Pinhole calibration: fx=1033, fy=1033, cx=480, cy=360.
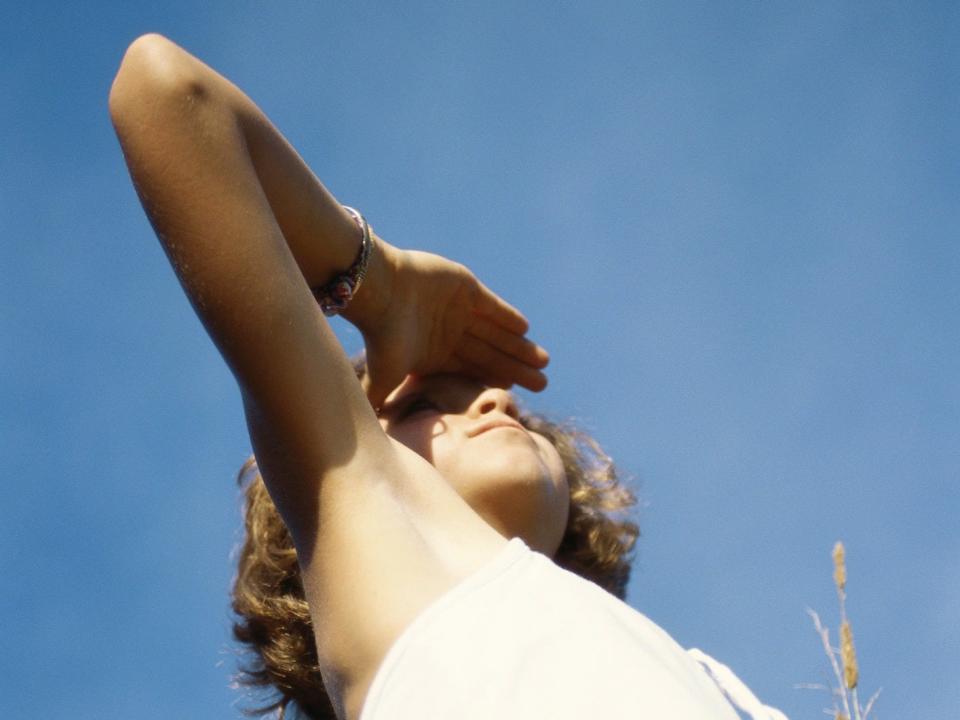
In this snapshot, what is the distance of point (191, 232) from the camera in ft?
4.74

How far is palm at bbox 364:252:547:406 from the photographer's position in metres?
2.47

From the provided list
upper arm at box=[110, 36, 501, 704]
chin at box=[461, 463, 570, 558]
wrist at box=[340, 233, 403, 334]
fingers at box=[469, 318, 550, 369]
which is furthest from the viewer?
fingers at box=[469, 318, 550, 369]

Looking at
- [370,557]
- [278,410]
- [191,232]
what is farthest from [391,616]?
[191,232]

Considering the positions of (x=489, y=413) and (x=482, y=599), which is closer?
(x=482, y=599)

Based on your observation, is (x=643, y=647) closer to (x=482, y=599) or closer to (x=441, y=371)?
(x=482, y=599)

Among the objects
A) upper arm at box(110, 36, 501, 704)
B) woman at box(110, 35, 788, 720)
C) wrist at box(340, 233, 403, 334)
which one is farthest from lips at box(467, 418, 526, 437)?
upper arm at box(110, 36, 501, 704)

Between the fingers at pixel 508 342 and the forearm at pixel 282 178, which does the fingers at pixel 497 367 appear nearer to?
the fingers at pixel 508 342

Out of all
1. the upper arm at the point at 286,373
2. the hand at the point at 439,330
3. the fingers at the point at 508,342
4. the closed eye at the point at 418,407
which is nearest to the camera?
the upper arm at the point at 286,373

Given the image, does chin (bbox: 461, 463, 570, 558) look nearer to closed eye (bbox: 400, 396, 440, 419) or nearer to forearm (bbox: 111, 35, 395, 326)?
closed eye (bbox: 400, 396, 440, 419)

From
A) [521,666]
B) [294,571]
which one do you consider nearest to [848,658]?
[521,666]

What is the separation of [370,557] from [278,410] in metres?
0.24

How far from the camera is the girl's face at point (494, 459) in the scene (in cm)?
218

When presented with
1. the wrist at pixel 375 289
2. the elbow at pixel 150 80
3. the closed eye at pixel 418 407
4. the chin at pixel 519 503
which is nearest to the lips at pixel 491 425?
the chin at pixel 519 503

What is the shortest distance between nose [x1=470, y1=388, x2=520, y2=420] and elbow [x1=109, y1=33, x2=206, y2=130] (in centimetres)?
112
